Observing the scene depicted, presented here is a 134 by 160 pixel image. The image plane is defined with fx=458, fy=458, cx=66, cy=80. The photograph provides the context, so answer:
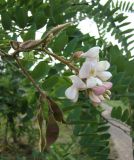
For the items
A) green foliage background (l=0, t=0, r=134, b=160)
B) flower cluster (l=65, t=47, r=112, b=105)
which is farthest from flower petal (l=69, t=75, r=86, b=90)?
green foliage background (l=0, t=0, r=134, b=160)

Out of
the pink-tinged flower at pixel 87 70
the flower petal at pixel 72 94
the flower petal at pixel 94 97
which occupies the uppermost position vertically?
the pink-tinged flower at pixel 87 70

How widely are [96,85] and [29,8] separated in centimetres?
57

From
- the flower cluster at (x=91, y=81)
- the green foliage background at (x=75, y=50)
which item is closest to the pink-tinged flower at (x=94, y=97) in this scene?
the flower cluster at (x=91, y=81)

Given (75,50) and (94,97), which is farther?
(75,50)

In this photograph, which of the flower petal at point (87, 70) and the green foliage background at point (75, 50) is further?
the green foliage background at point (75, 50)

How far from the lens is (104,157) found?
1.12m

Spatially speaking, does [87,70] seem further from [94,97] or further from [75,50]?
[75,50]

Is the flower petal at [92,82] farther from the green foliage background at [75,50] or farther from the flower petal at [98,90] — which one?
the green foliage background at [75,50]

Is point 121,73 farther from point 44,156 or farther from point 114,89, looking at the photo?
point 44,156

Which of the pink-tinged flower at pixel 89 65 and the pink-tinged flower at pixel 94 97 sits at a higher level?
the pink-tinged flower at pixel 89 65

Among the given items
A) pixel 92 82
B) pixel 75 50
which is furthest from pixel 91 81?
pixel 75 50

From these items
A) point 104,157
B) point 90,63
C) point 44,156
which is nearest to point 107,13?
point 104,157

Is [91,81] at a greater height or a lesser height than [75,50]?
lesser

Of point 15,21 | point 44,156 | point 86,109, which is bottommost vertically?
point 44,156
